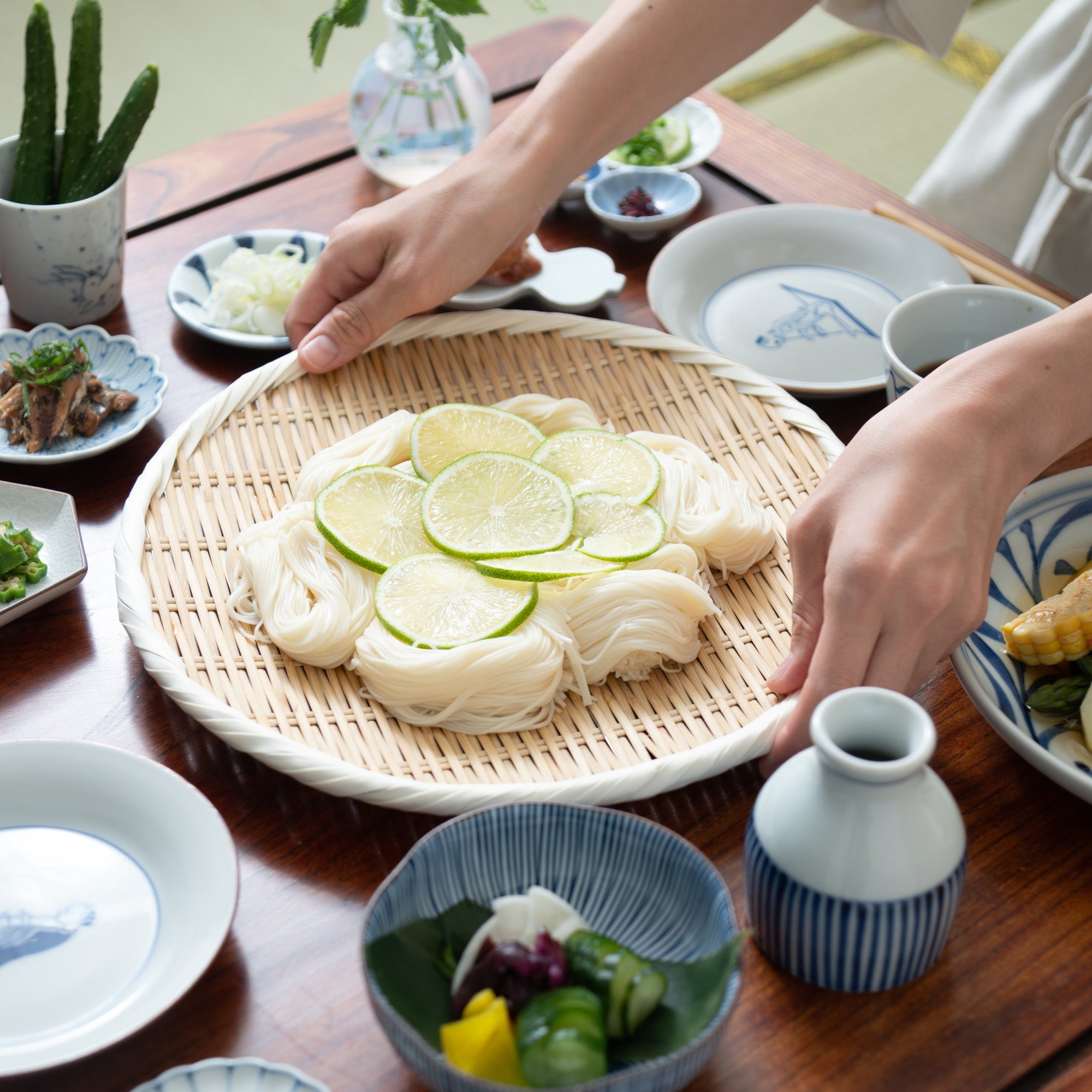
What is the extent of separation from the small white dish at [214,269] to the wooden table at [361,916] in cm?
26

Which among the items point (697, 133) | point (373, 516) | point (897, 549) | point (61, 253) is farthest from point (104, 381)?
point (697, 133)

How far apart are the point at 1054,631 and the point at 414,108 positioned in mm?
1727

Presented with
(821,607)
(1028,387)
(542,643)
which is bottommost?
(542,643)

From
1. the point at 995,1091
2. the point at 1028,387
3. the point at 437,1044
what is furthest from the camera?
the point at 1028,387

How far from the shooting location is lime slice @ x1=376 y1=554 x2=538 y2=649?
1446 mm

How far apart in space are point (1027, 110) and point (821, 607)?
6.16 feet

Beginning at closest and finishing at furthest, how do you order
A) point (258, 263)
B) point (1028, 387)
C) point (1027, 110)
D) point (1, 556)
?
point (1028, 387) → point (1, 556) → point (258, 263) → point (1027, 110)

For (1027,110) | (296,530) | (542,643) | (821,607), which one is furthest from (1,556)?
(1027,110)

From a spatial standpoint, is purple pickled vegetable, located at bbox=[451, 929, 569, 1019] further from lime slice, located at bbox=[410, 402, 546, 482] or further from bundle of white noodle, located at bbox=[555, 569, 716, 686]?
lime slice, located at bbox=[410, 402, 546, 482]

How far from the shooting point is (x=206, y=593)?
1489 millimetres

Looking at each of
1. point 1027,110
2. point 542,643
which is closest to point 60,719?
point 542,643

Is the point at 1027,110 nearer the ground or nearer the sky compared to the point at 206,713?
nearer the sky

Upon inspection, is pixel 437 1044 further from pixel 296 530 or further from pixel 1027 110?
pixel 1027 110

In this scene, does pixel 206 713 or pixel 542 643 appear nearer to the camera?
pixel 206 713
